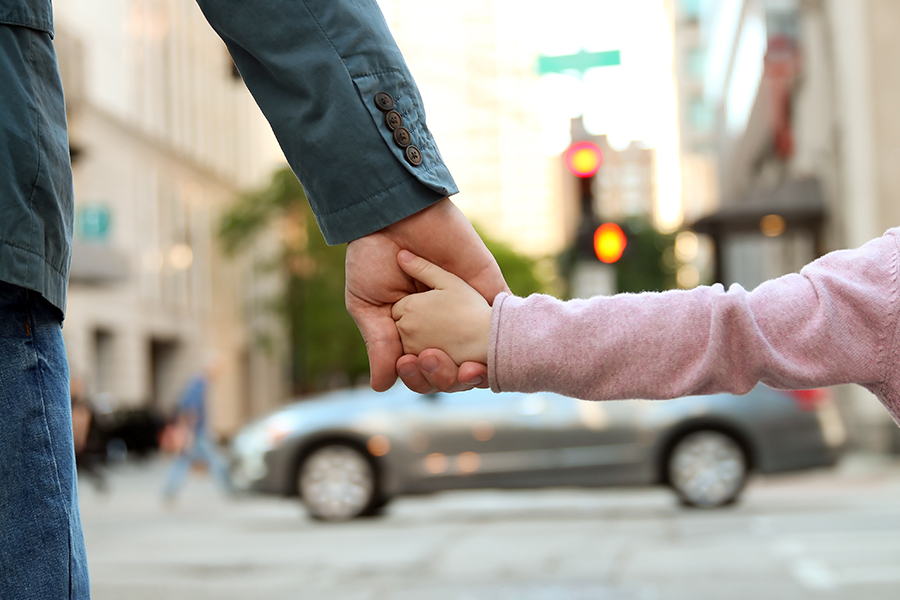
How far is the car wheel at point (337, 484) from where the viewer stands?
960 centimetres

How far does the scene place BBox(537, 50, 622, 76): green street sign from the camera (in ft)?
33.2

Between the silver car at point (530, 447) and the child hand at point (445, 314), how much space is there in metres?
8.26

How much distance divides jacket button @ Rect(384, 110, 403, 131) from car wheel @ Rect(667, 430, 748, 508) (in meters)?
8.73

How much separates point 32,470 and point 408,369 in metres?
0.52

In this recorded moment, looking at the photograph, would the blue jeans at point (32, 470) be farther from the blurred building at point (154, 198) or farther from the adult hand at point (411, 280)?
the blurred building at point (154, 198)

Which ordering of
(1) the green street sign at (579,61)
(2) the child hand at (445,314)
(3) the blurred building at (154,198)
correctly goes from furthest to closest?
(3) the blurred building at (154,198)
(1) the green street sign at (579,61)
(2) the child hand at (445,314)

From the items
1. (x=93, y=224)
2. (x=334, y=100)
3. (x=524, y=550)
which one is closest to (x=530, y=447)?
(x=524, y=550)

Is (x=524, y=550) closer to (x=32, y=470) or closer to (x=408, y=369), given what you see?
(x=408, y=369)

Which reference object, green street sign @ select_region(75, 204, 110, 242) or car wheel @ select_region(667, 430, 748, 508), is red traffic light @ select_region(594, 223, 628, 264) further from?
green street sign @ select_region(75, 204, 110, 242)

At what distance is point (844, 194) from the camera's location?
17.8 meters

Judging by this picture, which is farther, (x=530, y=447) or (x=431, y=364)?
(x=530, y=447)

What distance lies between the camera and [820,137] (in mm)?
20125

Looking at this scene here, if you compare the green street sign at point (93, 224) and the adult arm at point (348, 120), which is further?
the green street sign at point (93, 224)

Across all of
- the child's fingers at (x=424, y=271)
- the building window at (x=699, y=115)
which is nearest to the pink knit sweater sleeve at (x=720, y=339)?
the child's fingers at (x=424, y=271)
